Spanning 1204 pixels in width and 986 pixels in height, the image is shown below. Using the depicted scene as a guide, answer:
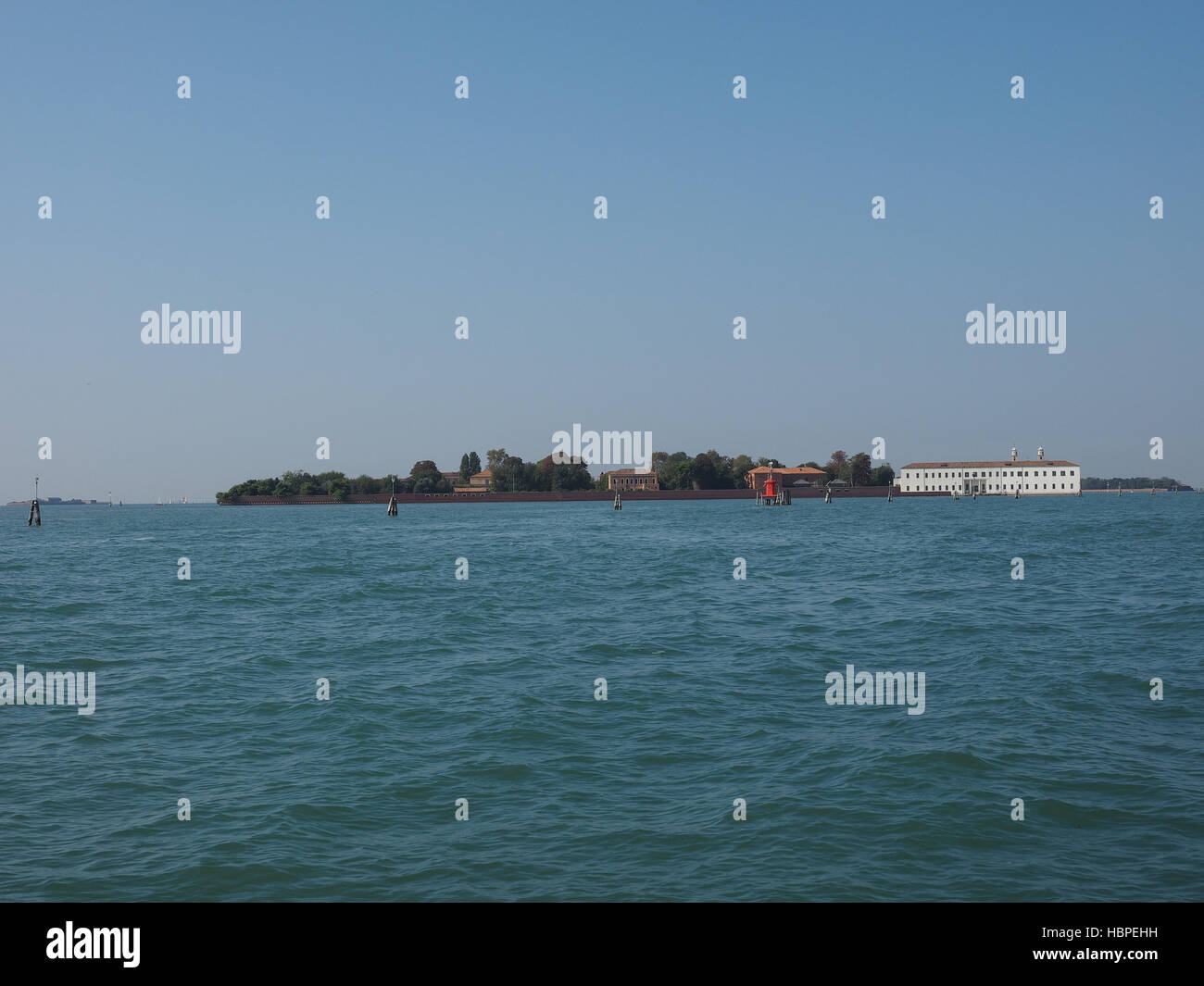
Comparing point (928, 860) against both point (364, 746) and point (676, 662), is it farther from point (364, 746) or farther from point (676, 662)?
point (676, 662)

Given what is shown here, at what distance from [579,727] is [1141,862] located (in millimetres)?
7297

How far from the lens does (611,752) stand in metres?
12.3

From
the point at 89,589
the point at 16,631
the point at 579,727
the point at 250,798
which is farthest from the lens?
the point at 89,589

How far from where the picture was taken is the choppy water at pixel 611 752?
27.6 ft

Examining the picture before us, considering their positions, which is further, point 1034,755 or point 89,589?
point 89,589

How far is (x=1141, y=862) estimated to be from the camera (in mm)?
8383

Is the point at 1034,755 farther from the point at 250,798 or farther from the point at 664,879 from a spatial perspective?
the point at 250,798

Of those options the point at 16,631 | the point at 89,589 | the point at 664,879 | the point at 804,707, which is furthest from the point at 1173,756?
the point at 89,589

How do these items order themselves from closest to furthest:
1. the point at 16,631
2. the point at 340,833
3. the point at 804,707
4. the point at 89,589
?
1. the point at 340,833
2. the point at 804,707
3. the point at 16,631
4. the point at 89,589

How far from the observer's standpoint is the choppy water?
8.41 metres
